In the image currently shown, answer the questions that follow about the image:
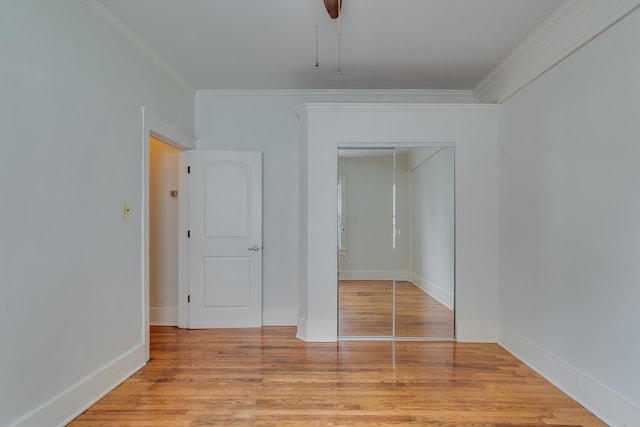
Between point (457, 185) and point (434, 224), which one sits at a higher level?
point (457, 185)

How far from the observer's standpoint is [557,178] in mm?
2734

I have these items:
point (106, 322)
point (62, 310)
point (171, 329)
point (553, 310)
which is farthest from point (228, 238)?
point (553, 310)

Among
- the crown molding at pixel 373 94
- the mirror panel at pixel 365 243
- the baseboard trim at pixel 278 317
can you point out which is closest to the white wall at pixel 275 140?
the crown molding at pixel 373 94

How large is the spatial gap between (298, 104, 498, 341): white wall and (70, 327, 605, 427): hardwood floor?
17.2 inches

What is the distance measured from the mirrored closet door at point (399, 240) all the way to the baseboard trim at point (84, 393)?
1955mm

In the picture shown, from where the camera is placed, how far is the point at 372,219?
3754mm

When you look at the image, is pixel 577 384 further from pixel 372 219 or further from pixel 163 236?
pixel 163 236

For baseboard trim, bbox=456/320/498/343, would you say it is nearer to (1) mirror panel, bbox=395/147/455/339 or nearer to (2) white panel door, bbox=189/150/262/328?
(1) mirror panel, bbox=395/147/455/339

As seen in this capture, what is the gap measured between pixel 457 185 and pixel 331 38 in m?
1.93

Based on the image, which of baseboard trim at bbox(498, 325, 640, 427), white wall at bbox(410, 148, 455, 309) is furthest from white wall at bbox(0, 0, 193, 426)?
baseboard trim at bbox(498, 325, 640, 427)

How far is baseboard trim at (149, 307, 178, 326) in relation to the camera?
4.18m

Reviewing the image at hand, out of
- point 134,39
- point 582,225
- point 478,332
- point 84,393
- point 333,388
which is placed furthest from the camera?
point 478,332

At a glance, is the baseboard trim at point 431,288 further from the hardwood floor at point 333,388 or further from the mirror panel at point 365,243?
the hardwood floor at point 333,388

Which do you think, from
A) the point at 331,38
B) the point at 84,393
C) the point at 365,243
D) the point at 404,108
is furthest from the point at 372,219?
the point at 84,393
